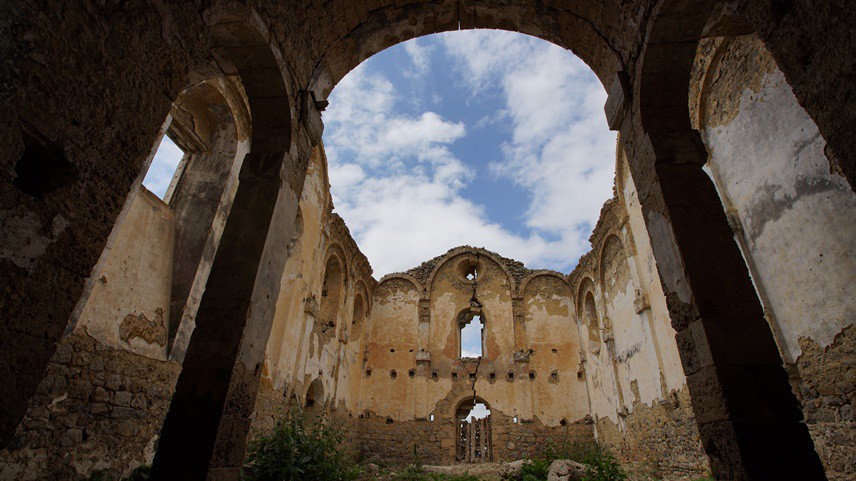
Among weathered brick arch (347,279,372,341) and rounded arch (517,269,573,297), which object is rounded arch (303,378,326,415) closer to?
weathered brick arch (347,279,372,341)

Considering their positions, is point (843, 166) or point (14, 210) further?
point (843, 166)

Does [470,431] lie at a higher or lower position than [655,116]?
lower

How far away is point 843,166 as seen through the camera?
1.82 m

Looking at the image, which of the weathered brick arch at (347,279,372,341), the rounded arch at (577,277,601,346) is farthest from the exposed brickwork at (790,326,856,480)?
the weathered brick arch at (347,279,372,341)

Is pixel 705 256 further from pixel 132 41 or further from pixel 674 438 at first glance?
pixel 674 438

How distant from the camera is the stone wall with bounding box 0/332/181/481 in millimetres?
4152

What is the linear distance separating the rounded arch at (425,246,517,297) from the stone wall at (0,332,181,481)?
34.6 ft

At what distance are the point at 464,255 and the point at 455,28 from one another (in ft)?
38.1

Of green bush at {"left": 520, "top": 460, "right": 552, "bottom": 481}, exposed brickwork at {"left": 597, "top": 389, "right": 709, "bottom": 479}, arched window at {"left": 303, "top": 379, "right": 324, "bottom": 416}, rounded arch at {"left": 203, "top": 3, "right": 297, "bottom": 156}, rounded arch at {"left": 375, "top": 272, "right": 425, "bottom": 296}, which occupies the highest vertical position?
rounded arch at {"left": 375, "top": 272, "right": 425, "bottom": 296}

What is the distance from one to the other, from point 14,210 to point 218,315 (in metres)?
1.70

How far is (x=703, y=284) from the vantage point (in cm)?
293

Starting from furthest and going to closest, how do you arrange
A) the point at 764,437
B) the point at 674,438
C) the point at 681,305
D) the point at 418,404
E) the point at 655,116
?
the point at 418,404, the point at 674,438, the point at 655,116, the point at 681,305, the point at 764,437

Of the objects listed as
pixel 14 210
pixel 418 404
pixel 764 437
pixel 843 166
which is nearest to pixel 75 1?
pixel 14 210

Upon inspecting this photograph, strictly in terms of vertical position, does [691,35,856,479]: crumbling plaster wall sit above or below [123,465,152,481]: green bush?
above
